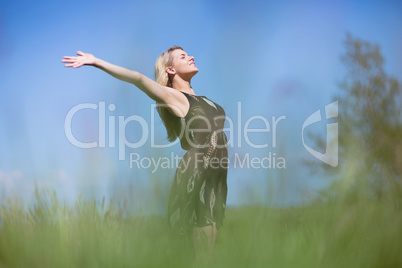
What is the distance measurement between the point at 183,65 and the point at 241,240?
188cm

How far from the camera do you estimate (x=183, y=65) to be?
9.23 ft

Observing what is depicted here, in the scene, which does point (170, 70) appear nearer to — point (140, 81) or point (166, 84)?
point (166, 84)

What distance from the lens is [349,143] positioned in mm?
1094

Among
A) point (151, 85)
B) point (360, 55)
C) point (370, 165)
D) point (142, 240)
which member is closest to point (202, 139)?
point (151, 85)

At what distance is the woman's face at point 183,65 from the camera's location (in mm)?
2809

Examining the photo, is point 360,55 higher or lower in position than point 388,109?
higher

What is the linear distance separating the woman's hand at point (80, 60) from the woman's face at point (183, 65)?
1.01 metres

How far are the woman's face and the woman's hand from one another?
3.30 feet

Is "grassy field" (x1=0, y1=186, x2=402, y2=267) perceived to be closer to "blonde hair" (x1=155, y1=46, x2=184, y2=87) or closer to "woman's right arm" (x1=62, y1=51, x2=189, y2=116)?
"woman's right arm" (x1=62, y1=51, x2=189, y2=116)

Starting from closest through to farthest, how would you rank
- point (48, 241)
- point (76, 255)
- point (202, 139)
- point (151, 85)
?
1. point (76, 255)
2. point (48, 241)
3. point (151, 85)
4. point (202, 139)

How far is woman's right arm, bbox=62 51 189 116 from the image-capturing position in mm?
1885

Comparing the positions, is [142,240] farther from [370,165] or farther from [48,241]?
[370,165]

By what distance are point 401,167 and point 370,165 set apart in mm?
126

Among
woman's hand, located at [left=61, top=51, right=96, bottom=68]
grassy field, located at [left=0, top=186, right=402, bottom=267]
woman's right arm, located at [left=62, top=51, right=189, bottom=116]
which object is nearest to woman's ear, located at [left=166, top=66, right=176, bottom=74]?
woman's right arm, located at [left=62, top=51, right=189, bottom=116]
